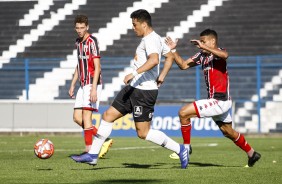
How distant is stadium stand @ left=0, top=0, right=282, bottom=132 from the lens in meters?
25.6

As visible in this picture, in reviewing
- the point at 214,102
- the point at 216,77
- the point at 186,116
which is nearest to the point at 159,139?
the point at 186,116

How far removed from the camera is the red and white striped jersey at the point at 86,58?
40.5 feet

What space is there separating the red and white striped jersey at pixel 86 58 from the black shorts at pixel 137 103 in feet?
5.58

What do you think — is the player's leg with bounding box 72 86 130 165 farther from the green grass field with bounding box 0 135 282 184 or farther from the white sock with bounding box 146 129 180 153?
the white sock with bounding box 146 129 180 153

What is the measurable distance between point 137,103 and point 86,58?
2.09m

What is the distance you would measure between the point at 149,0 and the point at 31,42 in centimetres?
482

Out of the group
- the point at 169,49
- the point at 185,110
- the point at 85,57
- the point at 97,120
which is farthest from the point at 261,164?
the point at 97,120

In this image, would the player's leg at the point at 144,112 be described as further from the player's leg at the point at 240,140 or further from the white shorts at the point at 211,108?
the player's leg at the point at 240,140

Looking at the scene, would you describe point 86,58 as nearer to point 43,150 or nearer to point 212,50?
point 43,150

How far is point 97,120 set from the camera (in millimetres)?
24250

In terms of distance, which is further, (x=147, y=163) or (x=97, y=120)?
(x=97, y=120)

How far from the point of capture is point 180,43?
29031 mm

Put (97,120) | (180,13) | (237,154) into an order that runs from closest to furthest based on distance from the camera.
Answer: (237,154), (97,120), (180,13)

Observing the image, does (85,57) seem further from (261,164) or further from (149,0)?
(149,0)
